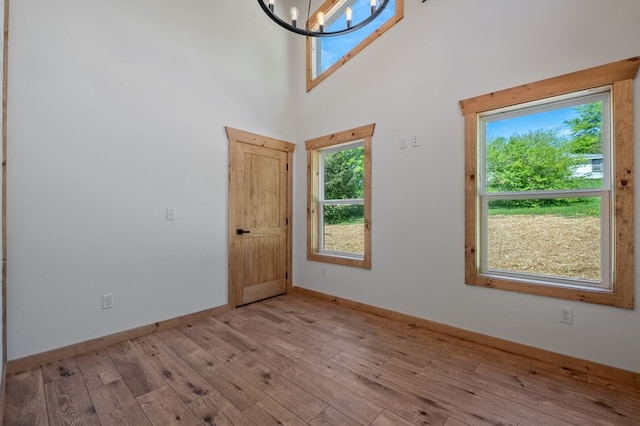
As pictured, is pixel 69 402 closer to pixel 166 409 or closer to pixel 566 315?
pixel 166 409

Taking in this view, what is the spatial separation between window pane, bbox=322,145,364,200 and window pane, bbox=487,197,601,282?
1.51m

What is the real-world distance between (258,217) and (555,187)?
3.10m

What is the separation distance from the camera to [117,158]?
96.9 inches

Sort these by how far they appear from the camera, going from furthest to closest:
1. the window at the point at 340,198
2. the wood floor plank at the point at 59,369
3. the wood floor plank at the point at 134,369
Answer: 1. the window at the point at 340,198
2. the wood floor plank at the point at 59,369
3. the wood floor plank at the point at 134,369

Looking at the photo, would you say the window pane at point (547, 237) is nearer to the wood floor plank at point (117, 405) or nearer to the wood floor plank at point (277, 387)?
the wood floor plank at point (277, 387)

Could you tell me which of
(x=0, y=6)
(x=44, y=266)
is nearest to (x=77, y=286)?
(x=44, y=266)

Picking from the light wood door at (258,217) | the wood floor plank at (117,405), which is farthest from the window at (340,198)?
the wood floor plank at (117,405)

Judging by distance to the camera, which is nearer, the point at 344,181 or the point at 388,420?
the point at 388,420

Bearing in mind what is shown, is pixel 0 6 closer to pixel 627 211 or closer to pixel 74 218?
pixel 74 218

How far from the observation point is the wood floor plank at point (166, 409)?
1.51 meters

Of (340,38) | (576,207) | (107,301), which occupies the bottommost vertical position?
(107,301)

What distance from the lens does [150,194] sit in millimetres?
2658

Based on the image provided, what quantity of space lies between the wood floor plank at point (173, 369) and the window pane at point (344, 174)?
2.50 metres

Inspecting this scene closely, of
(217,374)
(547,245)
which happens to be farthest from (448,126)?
(217,374)
